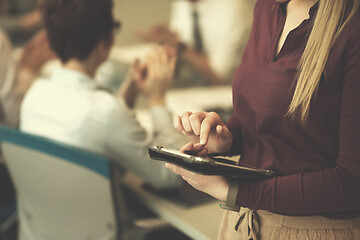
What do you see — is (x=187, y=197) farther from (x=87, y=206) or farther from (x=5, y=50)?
(x=5, y=50)

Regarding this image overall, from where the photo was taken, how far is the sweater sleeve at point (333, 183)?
2.14 ft

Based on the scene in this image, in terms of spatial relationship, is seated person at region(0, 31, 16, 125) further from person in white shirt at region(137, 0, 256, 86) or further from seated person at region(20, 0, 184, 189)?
person in white shirt at region(137, 0, 256, 86)

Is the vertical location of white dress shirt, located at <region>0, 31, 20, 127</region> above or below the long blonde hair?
below

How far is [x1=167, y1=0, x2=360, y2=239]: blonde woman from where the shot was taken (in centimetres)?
67

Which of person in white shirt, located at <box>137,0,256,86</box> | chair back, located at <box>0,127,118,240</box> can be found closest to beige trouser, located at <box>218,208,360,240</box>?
chair back, located at <box>0,127,118,240</box>

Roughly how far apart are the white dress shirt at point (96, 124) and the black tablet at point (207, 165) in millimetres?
558

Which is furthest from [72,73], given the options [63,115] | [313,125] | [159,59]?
[313,125]

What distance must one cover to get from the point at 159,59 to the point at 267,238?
0.93m

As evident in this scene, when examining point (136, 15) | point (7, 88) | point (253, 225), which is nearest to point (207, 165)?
point (253, 225)

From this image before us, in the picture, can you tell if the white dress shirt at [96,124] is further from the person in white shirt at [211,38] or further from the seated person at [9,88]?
the person in white shirt at [211,38]

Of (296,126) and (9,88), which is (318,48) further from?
(9,88)

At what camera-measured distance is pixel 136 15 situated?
3.67m

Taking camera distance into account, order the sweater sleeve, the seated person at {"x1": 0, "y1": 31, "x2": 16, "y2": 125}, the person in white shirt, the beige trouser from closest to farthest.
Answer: the sweater sleeve, the beige trouser, the seated person at {"x1": 0, "y1": 31, "x2": 16, "y2": 125}, the person in white shirt

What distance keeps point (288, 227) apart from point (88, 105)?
75cm
